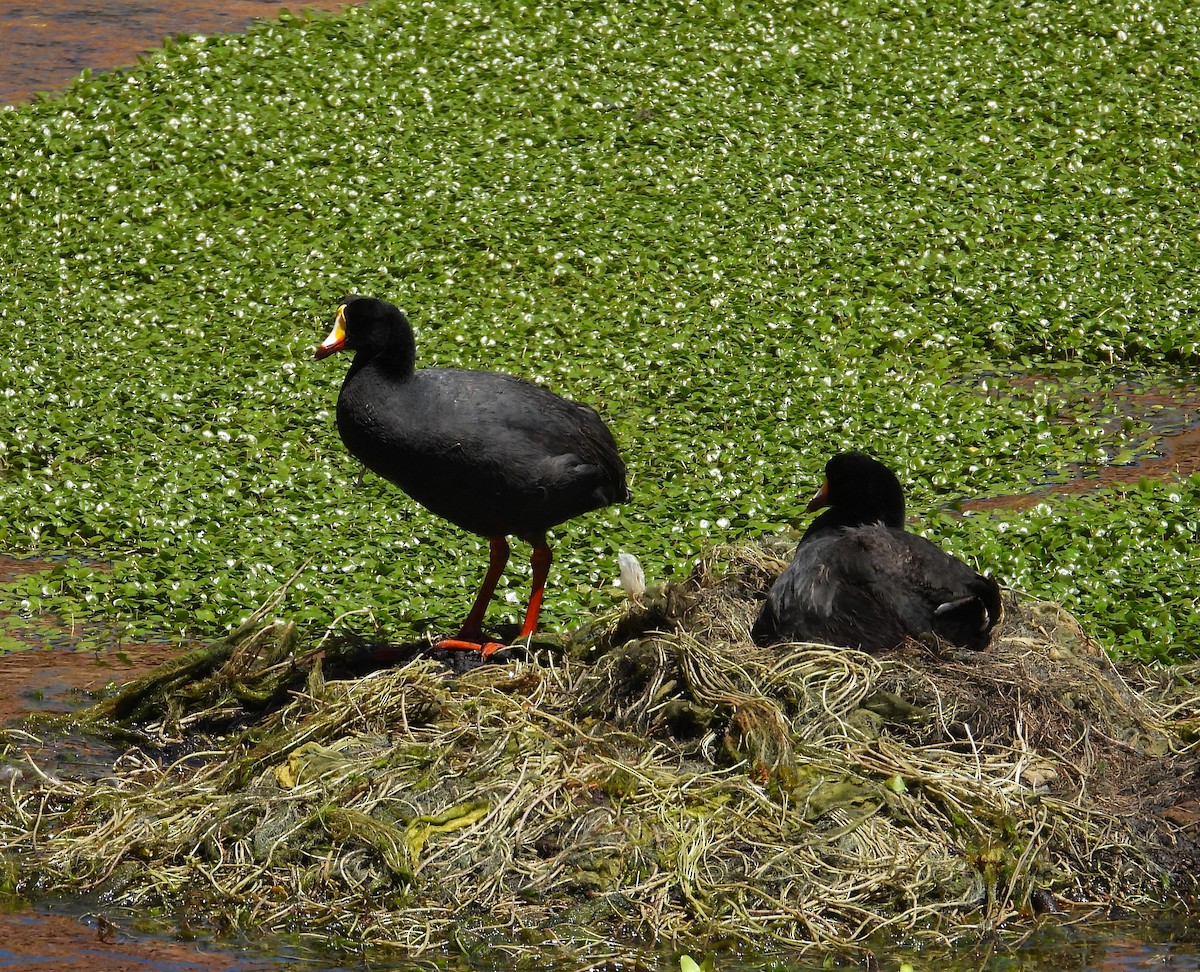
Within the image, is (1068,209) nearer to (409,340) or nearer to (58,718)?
(409,340)

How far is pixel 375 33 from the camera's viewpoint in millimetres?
15742

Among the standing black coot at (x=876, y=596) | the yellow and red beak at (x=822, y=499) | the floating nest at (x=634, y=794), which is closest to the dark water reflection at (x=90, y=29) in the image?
the floating nest at (x=634, y=794)

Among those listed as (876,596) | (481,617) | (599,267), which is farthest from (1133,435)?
(481,617)

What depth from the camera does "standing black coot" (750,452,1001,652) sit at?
258 inches

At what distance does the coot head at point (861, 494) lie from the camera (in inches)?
277

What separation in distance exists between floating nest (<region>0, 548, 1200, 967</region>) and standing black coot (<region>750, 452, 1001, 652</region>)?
168 mm

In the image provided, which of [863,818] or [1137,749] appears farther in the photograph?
[1137,749]

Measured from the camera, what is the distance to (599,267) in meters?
12.3

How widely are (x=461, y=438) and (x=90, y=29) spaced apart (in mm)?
11984

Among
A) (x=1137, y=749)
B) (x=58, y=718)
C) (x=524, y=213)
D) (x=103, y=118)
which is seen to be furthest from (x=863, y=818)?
(x=103, y=118)

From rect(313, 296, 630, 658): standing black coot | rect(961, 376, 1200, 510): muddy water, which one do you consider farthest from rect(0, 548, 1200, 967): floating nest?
rect(961, 376, 1200, 510): muddy water

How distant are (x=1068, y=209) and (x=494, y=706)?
28.1 ft

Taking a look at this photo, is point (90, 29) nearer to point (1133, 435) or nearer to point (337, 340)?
point (337, 340)

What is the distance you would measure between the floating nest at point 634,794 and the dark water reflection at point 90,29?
34.7 ft
